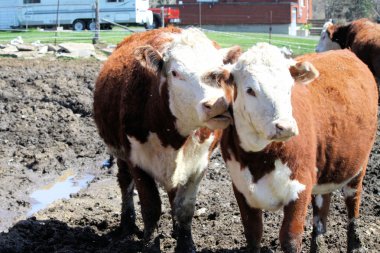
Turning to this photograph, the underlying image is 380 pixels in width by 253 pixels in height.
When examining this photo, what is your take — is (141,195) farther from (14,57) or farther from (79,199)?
(14,57)

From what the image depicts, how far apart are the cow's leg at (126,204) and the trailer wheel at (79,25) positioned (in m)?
31.2

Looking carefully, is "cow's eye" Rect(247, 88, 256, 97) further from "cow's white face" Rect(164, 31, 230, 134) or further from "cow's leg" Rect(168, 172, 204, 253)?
"cow's leg" Rect(168, 172, 204, 253)

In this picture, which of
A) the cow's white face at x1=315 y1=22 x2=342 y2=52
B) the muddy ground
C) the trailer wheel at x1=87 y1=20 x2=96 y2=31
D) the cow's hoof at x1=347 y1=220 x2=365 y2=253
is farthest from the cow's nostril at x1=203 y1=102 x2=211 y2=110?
the trailer wheel at x1=87 y1=20 x2=96 y2=31

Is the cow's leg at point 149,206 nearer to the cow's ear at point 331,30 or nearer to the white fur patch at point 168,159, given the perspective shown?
the white fur patch at point 168,159

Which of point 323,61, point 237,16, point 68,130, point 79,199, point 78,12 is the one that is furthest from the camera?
point 237,16

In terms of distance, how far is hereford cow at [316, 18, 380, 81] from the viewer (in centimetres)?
1524

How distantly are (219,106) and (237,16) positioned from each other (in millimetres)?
43527

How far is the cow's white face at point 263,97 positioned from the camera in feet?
14.2

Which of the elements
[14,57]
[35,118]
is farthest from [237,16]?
[35,118]

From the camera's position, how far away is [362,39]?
15.8 meters

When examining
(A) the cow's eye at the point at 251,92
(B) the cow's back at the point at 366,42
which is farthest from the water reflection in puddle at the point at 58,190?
(B) the cow's back at the point at 366,42

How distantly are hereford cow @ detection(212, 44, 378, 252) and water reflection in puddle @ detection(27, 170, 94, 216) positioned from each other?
12.3 ft

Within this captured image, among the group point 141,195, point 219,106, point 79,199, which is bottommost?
point 79,199

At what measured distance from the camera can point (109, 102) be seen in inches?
266
